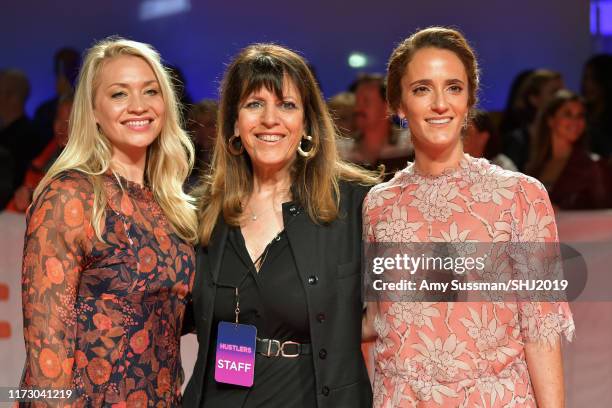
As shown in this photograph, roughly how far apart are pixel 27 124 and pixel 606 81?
13.0ft

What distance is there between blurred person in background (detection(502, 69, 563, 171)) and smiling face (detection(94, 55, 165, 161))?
139 inches

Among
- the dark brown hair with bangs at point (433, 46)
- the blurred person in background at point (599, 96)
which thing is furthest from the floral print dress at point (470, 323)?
the blurred person in background at point (599, 96)

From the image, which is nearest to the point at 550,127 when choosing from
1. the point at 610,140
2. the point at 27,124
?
the point at 610,140

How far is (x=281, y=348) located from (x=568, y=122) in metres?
3.01

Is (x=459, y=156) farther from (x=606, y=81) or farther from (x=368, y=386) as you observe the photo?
(x=606, y=81)

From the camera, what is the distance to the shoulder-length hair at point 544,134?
537 cm

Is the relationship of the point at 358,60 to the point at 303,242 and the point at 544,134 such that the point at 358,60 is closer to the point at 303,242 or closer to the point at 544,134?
the point at 544,134

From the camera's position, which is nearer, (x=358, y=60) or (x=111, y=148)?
(x=111, y=148)

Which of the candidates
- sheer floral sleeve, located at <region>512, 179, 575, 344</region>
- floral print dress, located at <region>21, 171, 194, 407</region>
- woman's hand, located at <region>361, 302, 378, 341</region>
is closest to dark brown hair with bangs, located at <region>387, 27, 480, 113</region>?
sheer floral sleeve, located at <region>512, 179, 575, 344</region>

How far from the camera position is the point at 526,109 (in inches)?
248

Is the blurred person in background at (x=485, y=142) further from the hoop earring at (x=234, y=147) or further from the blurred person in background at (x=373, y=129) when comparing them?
the hoop earring at (x=234, y=147)

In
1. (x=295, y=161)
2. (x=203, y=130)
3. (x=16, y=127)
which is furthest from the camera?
(x=16, y=127)

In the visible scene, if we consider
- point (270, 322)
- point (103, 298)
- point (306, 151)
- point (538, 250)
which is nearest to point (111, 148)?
point (103, 298)

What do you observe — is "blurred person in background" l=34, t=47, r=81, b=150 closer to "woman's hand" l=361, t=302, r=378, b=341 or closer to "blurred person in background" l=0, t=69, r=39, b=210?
"blurred person in background" l=0, t=69, r=39, b=210
